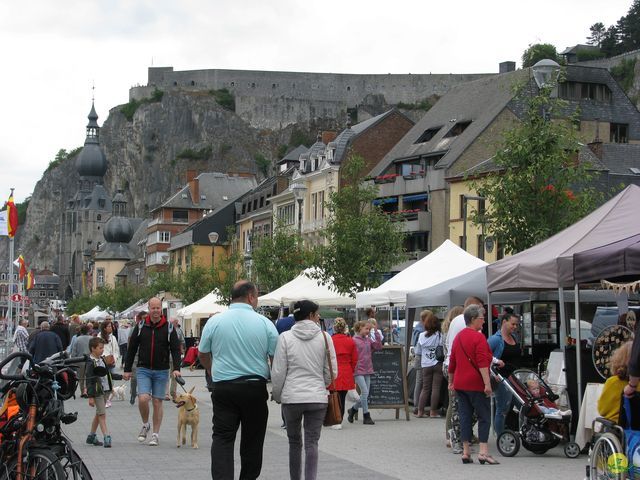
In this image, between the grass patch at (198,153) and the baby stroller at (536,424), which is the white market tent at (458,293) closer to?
the baby stroller at (536,424)

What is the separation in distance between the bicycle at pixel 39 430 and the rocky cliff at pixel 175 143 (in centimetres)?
14668

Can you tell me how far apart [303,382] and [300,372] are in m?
0.09

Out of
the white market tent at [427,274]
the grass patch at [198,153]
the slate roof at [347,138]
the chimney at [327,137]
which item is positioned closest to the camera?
the white market tent at [427,274]

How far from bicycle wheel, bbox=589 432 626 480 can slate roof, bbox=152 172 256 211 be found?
337 ft

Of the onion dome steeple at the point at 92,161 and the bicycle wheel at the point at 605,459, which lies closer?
the bicycle wheel at the point at 605,459

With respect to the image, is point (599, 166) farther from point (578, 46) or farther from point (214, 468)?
point (578, 46)

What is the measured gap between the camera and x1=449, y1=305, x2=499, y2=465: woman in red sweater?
514 inches

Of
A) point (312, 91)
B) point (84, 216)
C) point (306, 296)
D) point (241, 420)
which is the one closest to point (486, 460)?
point (241, 420)

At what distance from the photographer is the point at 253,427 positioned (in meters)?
9.95

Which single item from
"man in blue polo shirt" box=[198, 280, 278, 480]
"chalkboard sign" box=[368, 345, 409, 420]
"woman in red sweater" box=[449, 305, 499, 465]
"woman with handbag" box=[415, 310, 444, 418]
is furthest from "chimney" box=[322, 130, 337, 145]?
"man in blue polo shirt" box=[198, 280, 278, 480]

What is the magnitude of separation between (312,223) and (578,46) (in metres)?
69.8

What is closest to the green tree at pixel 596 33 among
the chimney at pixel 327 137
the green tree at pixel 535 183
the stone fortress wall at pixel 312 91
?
the stone fortress wall at pixel 312 91

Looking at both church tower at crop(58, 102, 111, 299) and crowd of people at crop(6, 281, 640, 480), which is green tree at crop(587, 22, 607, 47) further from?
crowd of people at crop(6, 281, 640, 480)

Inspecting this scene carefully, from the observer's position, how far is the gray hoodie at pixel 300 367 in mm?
10445
